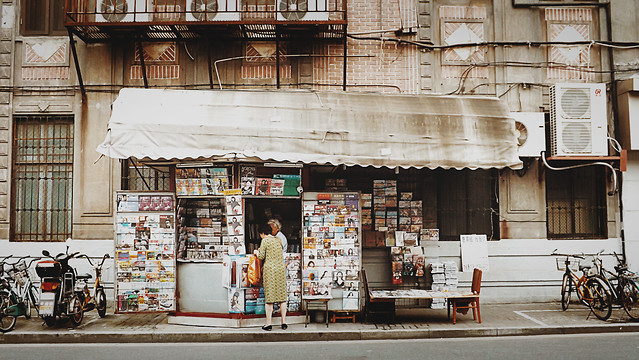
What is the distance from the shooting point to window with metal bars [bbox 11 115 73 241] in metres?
12.3

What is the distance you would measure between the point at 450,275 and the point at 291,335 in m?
3.89

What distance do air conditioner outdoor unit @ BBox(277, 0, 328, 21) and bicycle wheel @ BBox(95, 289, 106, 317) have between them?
682 centimetres

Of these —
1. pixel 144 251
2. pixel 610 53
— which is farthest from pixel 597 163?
pixel 144 251

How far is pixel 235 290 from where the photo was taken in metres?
9.80

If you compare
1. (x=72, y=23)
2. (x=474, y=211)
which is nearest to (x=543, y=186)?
(x=474, y=211)

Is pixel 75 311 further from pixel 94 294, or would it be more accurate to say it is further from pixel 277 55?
pixel 277 55

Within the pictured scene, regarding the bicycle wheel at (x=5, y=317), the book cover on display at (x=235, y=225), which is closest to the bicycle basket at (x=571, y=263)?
the book cover on display at (x=235, y=225)

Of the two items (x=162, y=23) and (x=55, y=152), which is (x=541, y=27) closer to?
(x=162, y=23)

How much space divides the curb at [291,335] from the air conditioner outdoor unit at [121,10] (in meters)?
6.59

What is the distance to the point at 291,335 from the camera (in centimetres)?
935

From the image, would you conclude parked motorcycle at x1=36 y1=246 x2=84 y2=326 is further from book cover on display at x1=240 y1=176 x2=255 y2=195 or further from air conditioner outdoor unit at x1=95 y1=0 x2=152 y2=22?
air conditioner outdoor unit at x1=95 y1=0 x2=152 y2=22

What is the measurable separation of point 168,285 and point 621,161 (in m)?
10.0

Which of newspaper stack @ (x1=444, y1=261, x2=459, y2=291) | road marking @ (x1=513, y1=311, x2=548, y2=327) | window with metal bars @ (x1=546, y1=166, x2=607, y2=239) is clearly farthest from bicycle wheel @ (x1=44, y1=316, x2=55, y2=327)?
window with metal bars @ (x1=546, y1=166, x2=607, y2=239)

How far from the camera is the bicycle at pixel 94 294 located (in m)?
10.2
